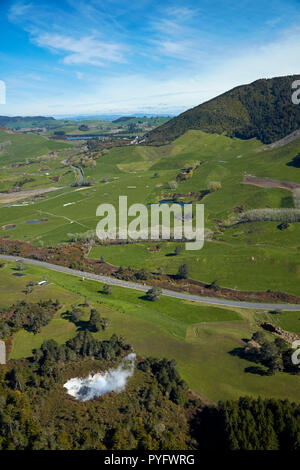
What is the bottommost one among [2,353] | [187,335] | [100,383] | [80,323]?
[100,383]

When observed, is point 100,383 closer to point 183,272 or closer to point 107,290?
point 107,290

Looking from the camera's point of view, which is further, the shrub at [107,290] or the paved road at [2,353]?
the shrub at [107,290]

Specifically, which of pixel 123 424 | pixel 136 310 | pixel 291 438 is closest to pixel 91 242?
pixel 136 310

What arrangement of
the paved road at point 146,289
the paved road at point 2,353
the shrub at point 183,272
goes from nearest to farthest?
the paved road at point 2,353 → the paved road at point 146,289 → the shrub at point 183,272

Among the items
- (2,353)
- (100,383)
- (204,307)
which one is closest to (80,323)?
(2,353)

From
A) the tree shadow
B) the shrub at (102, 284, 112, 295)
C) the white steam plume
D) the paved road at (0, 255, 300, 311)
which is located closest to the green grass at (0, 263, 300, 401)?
the tree shadow

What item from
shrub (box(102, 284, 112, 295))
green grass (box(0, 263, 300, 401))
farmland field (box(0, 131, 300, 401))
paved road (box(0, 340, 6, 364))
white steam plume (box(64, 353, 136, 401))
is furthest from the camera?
shrub (box(102, 284, 112, 295))

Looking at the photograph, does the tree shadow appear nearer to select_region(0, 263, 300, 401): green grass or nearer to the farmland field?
the farmland field

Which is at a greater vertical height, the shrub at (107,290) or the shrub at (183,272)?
the shrub at (183,272)

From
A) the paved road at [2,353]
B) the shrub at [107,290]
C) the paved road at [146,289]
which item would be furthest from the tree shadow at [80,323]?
the paved road at [146,289]

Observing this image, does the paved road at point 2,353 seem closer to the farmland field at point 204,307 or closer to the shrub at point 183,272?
the farmland field at point 204,307
